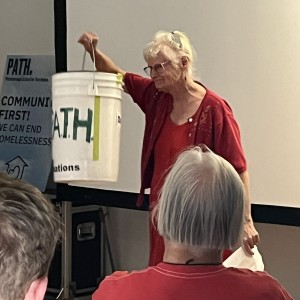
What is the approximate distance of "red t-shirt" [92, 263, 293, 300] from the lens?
1.78 metres

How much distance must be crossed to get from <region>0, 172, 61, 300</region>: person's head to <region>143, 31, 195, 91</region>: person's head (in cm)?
172

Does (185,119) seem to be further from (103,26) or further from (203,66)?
(103,26)

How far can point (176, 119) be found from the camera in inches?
112

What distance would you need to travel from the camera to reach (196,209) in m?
1.83

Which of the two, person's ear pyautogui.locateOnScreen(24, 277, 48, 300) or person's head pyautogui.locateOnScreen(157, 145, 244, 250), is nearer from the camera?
person's ear pyautogui.locateOnScreen(24, 277, 48, 300)

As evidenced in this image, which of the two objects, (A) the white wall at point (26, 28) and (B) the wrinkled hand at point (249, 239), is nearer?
(B) the wrinkled hand at point (249, 239)

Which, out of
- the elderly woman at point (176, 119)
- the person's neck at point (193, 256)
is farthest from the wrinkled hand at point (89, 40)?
Result: the person's neck at point (193, 256)

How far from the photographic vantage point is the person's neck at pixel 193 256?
Answer: 1838 millimetres

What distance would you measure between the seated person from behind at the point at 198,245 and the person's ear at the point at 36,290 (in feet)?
2.13

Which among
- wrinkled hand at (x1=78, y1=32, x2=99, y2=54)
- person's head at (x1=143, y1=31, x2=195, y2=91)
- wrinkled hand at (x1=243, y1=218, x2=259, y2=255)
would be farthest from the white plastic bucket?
wrinkled hand at (x1=243, y1=218, x2=259, y2=255)

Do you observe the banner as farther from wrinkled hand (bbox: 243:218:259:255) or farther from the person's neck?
the person's neck

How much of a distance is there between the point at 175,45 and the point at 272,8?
2.85 ft

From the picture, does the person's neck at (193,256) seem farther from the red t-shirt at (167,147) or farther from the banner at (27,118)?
the banner at (27,118)

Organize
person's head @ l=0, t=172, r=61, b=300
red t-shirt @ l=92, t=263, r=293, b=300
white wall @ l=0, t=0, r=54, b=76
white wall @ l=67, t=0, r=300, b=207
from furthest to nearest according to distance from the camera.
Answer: white wall @ l=0, t=0, r=54, b=76
white wall @ l=67, t=0, r=300, b=207
red t-shirt @ l=92, t=263, r=293, b=300
person's head @ l=0, t=172, r=61, b=300
